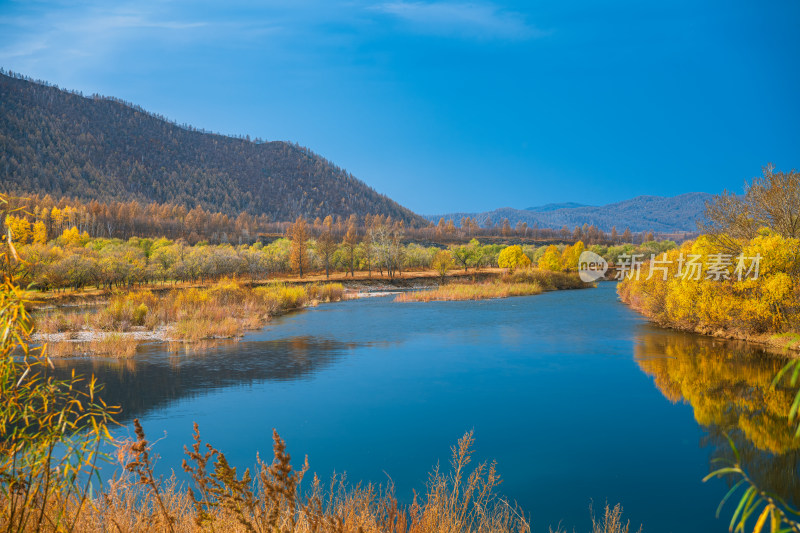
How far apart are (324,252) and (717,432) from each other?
5853 cm

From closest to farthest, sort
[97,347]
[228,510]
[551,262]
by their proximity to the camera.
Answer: [228,510] → [97,347] → [551,262]

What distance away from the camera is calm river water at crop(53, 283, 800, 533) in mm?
10062

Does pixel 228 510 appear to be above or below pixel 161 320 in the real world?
above

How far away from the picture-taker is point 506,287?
50531mm

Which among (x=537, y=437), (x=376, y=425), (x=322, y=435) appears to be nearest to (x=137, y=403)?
(x=322, y=435)

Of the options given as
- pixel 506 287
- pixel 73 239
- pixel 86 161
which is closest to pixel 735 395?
pixel 506 287

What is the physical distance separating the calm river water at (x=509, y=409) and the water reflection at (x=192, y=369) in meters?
0.08

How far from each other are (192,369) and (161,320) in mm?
9991

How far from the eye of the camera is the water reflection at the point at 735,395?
34.3ft

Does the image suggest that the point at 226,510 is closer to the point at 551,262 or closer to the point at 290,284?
the point at 290,284

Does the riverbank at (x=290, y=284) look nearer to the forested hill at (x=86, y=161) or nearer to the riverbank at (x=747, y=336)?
the riverbank at (x=747, y=336)

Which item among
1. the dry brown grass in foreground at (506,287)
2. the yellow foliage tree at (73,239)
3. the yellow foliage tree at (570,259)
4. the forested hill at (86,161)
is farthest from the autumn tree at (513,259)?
the forested hill at (86,161)

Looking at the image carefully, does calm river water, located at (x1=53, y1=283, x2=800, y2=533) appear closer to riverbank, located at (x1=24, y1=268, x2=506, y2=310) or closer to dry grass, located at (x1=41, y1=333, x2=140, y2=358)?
dry grass, located at (x1=41, y1=333, x2=140, y2=358)

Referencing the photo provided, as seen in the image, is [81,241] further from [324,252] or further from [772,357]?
[772,357]
